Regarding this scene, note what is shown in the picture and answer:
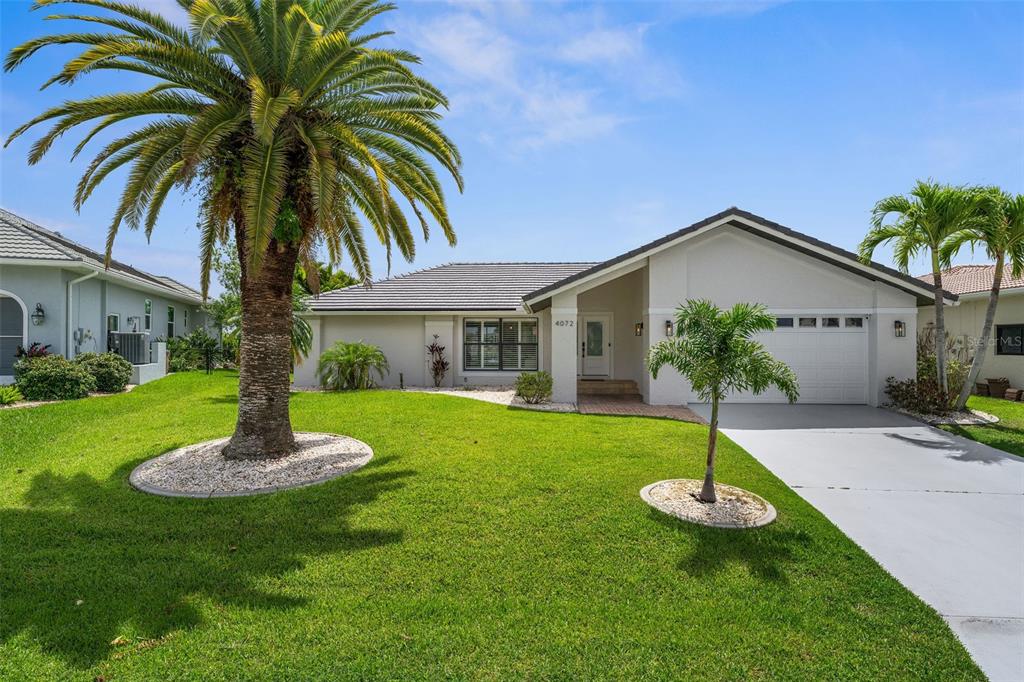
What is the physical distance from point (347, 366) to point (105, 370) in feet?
23.3

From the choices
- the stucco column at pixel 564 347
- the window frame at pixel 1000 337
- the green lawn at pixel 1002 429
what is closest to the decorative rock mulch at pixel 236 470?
the stucco column at pixel 564 347

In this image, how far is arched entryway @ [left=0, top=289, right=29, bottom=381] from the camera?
14.8m

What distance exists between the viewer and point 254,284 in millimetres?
7734

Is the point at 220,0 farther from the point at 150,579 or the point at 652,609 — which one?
the point at 652,609

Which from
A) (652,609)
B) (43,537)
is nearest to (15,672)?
(43,537)

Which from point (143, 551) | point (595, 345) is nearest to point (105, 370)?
point (143, 551)

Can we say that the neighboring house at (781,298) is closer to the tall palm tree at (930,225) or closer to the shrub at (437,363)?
the tall palm tree at (930,225)

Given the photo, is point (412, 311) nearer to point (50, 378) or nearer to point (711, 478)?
point (50, 378)

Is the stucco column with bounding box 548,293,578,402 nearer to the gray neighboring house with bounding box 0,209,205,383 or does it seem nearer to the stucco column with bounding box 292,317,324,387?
the stucco column with bounding box 292,317,324,387

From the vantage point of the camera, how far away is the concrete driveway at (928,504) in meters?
3.96

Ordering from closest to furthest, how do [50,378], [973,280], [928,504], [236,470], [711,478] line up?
[711,478]
[928,504]
[236,470]
[50,378]
[973,280]

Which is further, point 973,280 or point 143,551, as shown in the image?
point 973,280

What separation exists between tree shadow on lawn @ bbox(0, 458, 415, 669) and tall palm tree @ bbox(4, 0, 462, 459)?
200cm

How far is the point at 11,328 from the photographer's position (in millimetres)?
15086
